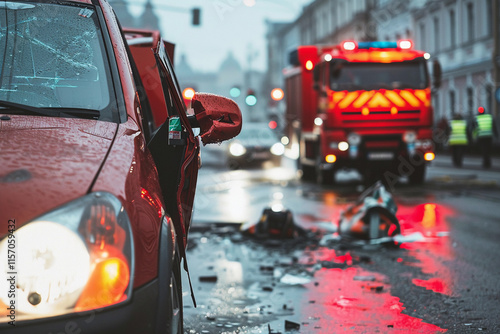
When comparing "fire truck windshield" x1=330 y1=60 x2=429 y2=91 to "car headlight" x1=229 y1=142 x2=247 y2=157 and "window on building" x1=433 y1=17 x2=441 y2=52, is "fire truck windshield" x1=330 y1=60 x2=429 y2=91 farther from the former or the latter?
"window on building" x1=433 y1=17 x2=441 y2=52

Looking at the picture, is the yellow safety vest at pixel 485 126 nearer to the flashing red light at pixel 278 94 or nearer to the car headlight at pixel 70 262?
the flashing red light at pixel 278 94

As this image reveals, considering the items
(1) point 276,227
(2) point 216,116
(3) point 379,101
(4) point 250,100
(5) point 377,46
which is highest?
(5) point 377,46

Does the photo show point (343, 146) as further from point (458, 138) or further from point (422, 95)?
point (458, 138)

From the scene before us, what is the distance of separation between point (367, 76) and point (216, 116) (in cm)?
1304

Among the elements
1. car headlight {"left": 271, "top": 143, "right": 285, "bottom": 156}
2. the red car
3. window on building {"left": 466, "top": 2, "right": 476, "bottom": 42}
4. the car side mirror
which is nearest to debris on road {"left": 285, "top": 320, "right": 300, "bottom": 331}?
the red car

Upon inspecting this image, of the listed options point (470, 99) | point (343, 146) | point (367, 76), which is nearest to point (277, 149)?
point (343, 146)

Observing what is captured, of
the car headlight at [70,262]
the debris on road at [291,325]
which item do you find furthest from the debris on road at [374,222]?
the car headlight at [70,262]

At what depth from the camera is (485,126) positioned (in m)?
23.0

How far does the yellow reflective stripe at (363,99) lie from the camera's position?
16188 mm

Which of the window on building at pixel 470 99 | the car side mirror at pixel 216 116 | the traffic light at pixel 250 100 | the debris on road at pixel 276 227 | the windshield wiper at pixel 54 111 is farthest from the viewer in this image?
the window on building at pixel 470 99

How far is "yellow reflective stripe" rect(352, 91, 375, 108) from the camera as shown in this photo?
Result: 16.2 m

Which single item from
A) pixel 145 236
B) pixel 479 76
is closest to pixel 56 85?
pixel 145 236

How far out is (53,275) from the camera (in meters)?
2.35

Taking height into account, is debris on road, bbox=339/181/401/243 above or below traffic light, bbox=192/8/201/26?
below
